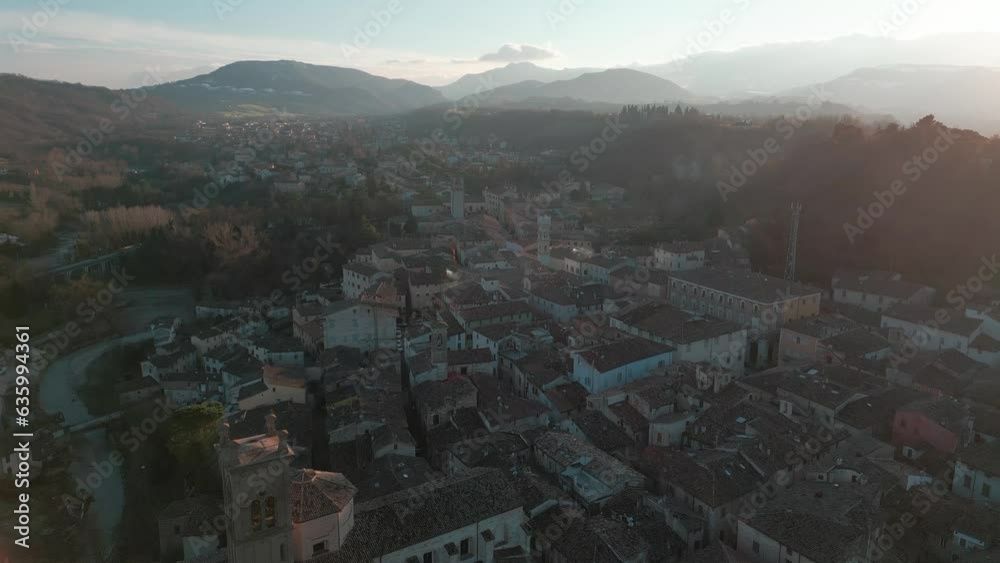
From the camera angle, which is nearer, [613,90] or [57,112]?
[57,112]

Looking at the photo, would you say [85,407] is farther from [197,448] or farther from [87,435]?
[197,448]

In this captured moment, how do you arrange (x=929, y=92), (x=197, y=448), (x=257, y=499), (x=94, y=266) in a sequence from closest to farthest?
(x=257, y=499) → (x=197, y=448) → (x=94, y=266) → (x=929, y=92)

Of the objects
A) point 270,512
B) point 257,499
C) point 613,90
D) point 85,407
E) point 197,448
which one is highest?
point 613,90

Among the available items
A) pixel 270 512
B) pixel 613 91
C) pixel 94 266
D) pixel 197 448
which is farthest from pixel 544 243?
pixel 613 91

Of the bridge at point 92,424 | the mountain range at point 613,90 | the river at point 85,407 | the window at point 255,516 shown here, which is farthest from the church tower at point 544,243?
the mountain range at point 613,90

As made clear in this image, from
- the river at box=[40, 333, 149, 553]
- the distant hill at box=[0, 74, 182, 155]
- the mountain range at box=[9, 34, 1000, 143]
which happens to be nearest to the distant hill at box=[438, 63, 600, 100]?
the mountain range at box=[9, 34, 1000, 143]

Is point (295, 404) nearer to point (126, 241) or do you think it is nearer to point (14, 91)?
point (126, 241)

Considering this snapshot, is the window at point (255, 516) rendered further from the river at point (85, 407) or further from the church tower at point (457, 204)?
the church tower at point (457, 204)

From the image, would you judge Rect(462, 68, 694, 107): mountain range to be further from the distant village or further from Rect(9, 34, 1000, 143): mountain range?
the distant village
